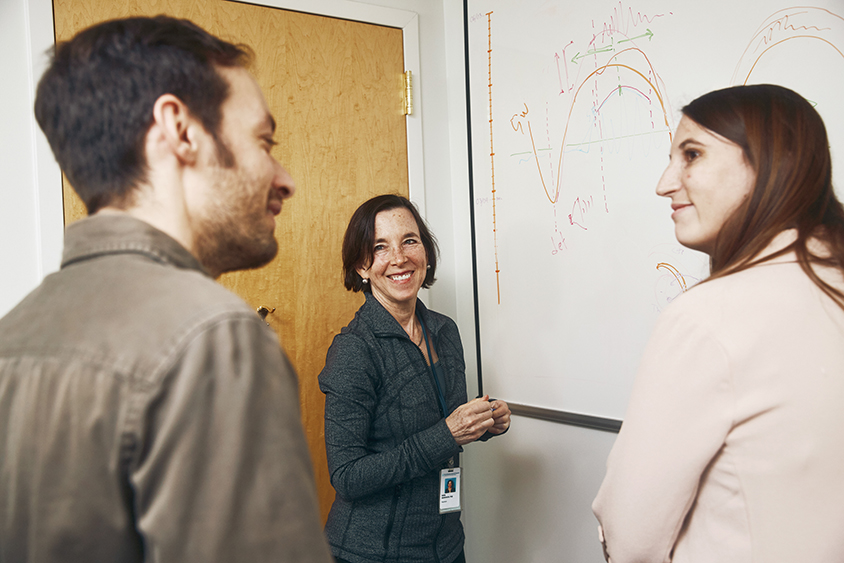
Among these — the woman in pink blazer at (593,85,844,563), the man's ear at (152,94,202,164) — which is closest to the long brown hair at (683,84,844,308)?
the woman in pink blazer at (593,85,844,563)

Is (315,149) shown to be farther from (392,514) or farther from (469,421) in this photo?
(392,514)

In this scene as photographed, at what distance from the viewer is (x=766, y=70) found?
140 cm

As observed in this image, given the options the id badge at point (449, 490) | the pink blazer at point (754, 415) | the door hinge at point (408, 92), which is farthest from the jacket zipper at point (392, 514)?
the door hinge at point (408, 92)

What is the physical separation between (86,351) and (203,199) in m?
0.21

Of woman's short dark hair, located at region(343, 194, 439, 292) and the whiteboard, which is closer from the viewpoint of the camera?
the whiteboard

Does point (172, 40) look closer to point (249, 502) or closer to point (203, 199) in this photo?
point (203, 199)

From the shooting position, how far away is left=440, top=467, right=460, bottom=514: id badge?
156 centimetres

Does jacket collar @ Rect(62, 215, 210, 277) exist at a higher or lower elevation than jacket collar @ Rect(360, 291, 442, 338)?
higher

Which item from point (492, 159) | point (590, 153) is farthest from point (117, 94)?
point (492, 159)

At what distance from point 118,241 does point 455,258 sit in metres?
1.85

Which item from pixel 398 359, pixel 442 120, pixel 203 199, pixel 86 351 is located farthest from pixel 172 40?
pixel 442 120

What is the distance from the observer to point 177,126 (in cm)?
61

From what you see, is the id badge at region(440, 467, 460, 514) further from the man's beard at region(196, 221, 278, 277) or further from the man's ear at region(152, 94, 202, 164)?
the man's ear at region(152, 94, 202, 164)

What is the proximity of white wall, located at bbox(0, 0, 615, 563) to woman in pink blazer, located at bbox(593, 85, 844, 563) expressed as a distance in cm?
102
